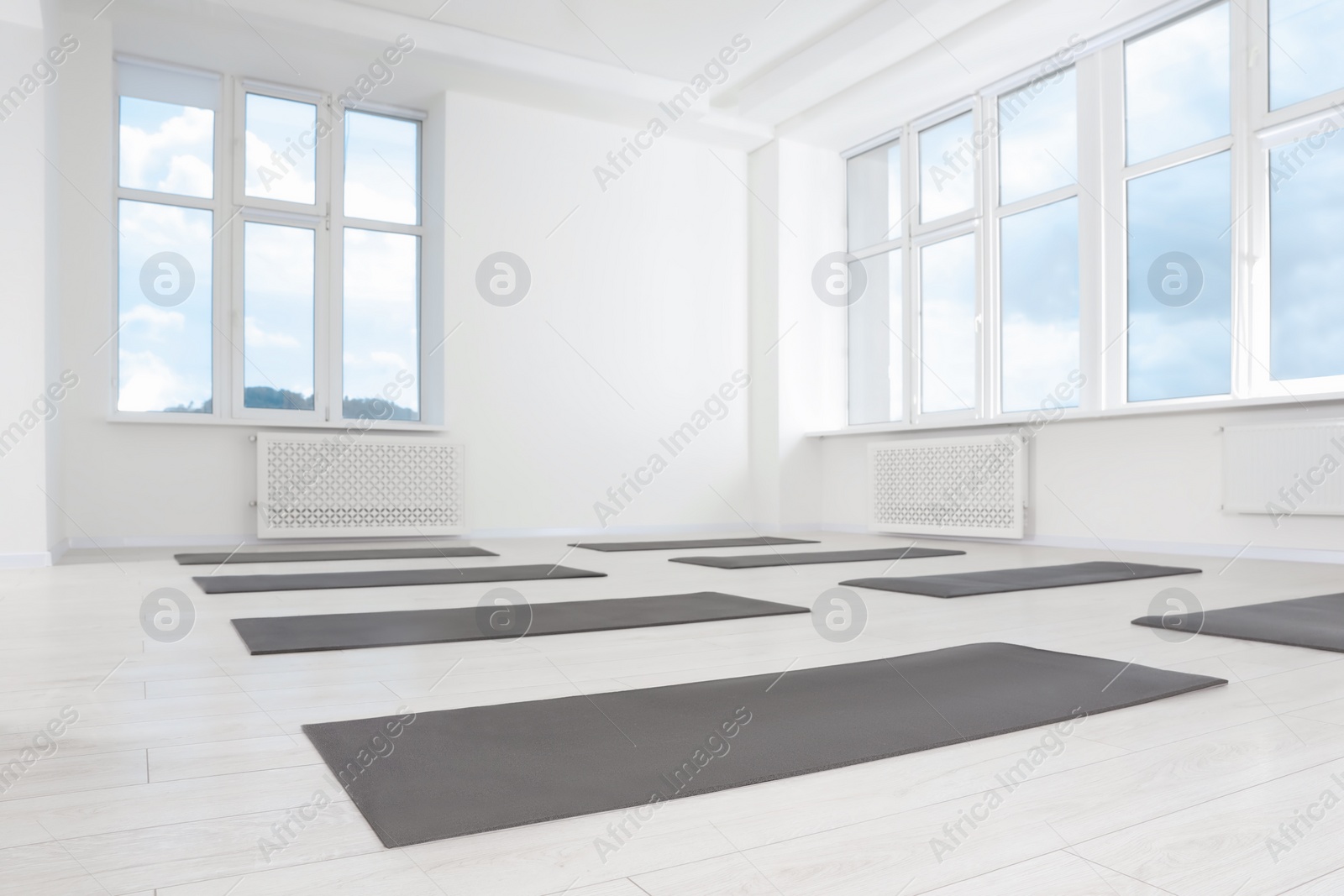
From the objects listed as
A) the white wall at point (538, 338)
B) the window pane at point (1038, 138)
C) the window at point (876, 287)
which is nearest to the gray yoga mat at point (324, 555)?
the white wall at point (538, 338)

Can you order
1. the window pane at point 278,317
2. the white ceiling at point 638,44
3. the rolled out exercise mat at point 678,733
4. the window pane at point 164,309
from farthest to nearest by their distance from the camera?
the window pane at point 278,317 → the window pane at point 164,309 → the white ceiling at point 638,44 → the rolled out exercise mat at point 678,733

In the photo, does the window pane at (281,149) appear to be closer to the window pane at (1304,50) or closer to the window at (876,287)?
the window at (876,287)

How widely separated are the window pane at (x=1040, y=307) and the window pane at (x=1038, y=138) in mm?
172

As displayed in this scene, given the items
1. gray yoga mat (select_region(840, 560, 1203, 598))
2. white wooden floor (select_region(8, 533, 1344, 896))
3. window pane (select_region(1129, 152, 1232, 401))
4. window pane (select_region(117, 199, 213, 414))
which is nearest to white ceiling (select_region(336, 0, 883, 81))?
window pane (select_region(117, 199, 213, 414))

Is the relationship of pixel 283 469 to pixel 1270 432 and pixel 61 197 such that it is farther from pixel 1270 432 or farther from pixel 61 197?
pixel 1270 432

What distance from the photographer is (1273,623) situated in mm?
2463

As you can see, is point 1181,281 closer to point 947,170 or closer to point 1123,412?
point 1123,412

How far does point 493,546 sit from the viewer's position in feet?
17.7

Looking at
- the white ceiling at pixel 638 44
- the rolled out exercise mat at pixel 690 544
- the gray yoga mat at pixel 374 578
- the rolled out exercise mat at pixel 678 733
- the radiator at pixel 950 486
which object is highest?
the white ceiling at pixel 638 44

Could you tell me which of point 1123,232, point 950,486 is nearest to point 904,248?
point 1123,232

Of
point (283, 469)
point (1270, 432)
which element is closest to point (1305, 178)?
point (1270, 432)

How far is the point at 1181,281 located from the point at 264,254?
543 cm

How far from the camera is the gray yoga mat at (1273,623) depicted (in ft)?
7.33

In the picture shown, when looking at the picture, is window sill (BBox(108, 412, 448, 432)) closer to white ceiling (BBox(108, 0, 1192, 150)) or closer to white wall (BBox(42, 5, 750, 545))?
white wall (BBox(42, 5, 750, 545))
